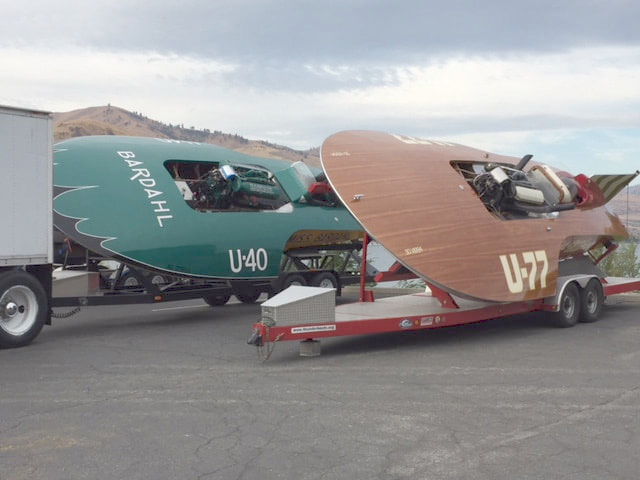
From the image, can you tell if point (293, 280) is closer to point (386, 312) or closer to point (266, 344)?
point (386, 312)

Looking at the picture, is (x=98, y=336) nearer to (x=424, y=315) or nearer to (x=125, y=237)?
(x=125, y=237)

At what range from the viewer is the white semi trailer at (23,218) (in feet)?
35.3

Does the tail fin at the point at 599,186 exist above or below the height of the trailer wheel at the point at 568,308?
above

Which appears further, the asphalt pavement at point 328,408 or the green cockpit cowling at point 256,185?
the green cockpit cowling at point 256,185

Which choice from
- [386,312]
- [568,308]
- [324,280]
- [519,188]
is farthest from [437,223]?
[324,280]

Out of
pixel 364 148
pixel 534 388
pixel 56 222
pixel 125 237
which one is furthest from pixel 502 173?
pixel 56 222

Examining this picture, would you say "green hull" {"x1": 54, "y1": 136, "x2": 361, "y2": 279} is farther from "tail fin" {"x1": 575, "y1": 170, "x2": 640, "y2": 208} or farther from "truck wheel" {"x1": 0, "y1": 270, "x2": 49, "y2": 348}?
"tail fin" {"x1": 575, "y1": 170, "x2": 640, "y2": 208}

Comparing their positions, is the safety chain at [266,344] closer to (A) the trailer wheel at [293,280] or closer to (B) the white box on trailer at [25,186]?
(B) the white box on trailer at [25,186]

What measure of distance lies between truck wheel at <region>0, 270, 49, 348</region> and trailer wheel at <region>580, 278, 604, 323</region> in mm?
8488

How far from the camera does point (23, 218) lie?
35.9ft

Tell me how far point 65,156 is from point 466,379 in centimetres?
787

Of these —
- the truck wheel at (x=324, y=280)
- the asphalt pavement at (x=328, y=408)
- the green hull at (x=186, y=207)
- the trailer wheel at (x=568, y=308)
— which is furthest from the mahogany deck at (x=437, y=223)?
the truck wheel at (x=324, y=280)

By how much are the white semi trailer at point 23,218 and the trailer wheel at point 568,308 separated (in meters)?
7.80

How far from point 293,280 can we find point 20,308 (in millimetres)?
5774
